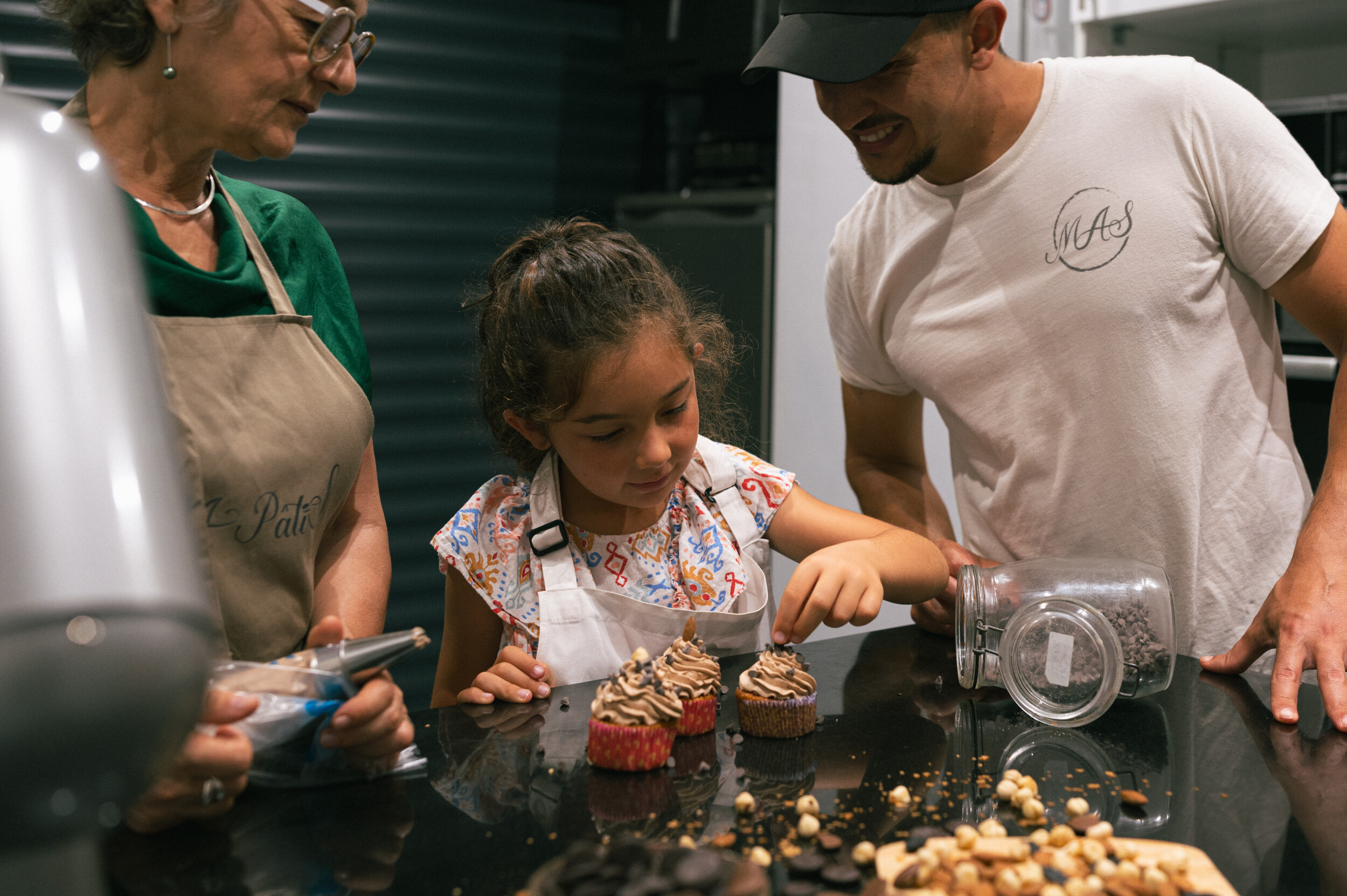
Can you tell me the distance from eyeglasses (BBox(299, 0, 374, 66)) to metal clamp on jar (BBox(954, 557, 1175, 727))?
0.92 m

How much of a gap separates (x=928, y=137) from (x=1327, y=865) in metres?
1.05

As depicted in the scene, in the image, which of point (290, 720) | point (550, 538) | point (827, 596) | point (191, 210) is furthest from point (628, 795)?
point (191, 210)

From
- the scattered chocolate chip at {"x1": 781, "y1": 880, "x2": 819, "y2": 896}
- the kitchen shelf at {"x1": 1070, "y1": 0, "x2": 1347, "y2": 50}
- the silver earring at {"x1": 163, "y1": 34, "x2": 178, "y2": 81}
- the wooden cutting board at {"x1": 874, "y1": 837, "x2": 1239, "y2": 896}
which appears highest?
the kitchen shelf at {"x1": 1070, "y1": 0, "x2": 1347, "y2": 50}

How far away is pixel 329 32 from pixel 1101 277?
108cm

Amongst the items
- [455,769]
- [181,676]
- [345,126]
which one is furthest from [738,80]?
[181,676]

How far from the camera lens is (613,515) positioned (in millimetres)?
1534

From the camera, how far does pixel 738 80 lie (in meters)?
3.59

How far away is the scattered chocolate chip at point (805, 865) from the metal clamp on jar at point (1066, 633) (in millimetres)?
394

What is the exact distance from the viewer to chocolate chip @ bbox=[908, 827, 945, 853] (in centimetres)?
81

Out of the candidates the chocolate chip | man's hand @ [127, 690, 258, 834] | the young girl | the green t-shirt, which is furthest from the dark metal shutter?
the chocolate chip

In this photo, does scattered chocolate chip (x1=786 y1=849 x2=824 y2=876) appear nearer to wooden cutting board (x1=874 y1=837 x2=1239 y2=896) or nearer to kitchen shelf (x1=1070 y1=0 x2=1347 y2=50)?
wooden cutting board (x1=874 y1=837 x2=1239 y2=896)

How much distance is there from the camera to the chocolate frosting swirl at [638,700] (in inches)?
38.3

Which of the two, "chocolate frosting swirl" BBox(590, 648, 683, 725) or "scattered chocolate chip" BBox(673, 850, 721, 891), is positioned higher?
"scattered chocolate chip" BBox(673, 850, 721, 891)

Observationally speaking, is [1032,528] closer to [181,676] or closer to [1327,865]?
[1327,865]
